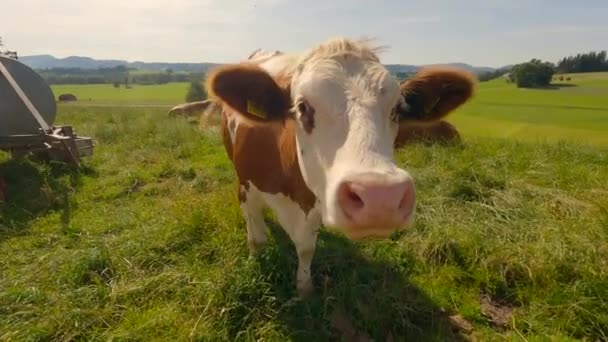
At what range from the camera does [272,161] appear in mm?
3213

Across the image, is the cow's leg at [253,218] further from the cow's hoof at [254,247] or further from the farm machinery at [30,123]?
the farm machinery at [30,123]

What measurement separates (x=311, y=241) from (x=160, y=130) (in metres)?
7.77

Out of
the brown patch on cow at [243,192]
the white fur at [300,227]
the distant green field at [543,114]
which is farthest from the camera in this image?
the distant green field at [543,114]

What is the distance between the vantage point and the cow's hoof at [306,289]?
3.15m

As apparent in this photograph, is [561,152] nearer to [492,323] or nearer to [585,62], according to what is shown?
[492,323]

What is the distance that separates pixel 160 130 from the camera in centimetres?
995

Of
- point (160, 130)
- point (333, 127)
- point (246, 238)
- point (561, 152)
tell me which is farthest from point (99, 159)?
point (561, 152)

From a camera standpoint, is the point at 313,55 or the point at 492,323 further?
the point at 492,323

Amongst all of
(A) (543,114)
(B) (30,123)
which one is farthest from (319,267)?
(A) (543,114)

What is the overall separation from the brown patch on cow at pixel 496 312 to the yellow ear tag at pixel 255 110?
2162 millimetres

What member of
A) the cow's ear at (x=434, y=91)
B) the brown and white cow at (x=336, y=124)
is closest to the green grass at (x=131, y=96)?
the brown and white cow at (x=336, y=124)

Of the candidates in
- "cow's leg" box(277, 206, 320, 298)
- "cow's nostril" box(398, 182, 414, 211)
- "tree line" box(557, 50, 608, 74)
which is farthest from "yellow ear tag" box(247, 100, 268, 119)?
"tree line" box(557, 50, 608, 74)

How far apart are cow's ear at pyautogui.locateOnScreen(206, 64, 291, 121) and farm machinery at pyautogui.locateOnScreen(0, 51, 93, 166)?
478 cm

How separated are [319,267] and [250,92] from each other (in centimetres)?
174
